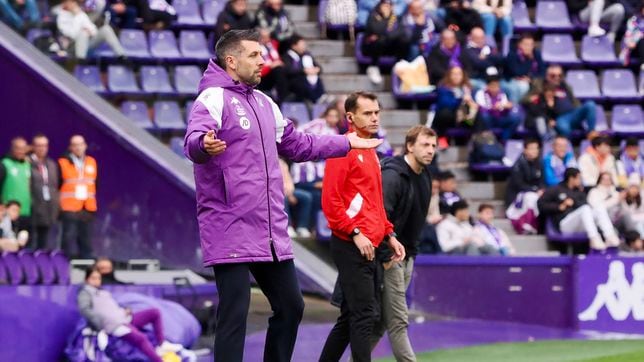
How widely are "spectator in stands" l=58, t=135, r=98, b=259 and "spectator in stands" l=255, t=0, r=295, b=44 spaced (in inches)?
174

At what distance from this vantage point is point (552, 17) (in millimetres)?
22188

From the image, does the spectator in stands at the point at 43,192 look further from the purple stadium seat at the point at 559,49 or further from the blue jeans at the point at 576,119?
the purple stadium seat at the point at 559,49

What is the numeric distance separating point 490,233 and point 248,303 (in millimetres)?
9111

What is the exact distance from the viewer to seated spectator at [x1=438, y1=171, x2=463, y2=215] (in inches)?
664

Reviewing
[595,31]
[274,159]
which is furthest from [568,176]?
[274,159]

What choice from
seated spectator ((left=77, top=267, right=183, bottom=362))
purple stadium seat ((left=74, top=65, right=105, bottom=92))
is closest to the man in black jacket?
seated spectator ((left=77, top=267, right=183, bottom=362))

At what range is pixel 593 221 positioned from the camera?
1706 centimetres

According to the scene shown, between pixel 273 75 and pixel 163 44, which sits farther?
pixel 163 44

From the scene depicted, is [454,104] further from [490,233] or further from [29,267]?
[29,267]

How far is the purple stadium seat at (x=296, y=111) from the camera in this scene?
18.1 meters

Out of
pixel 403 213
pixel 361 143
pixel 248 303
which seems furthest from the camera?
pixel 403 213

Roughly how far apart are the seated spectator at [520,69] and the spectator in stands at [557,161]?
5.43 ft

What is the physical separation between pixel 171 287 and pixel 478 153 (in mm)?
6322

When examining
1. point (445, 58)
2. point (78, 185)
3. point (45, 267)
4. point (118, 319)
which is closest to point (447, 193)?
point (445, 58)
